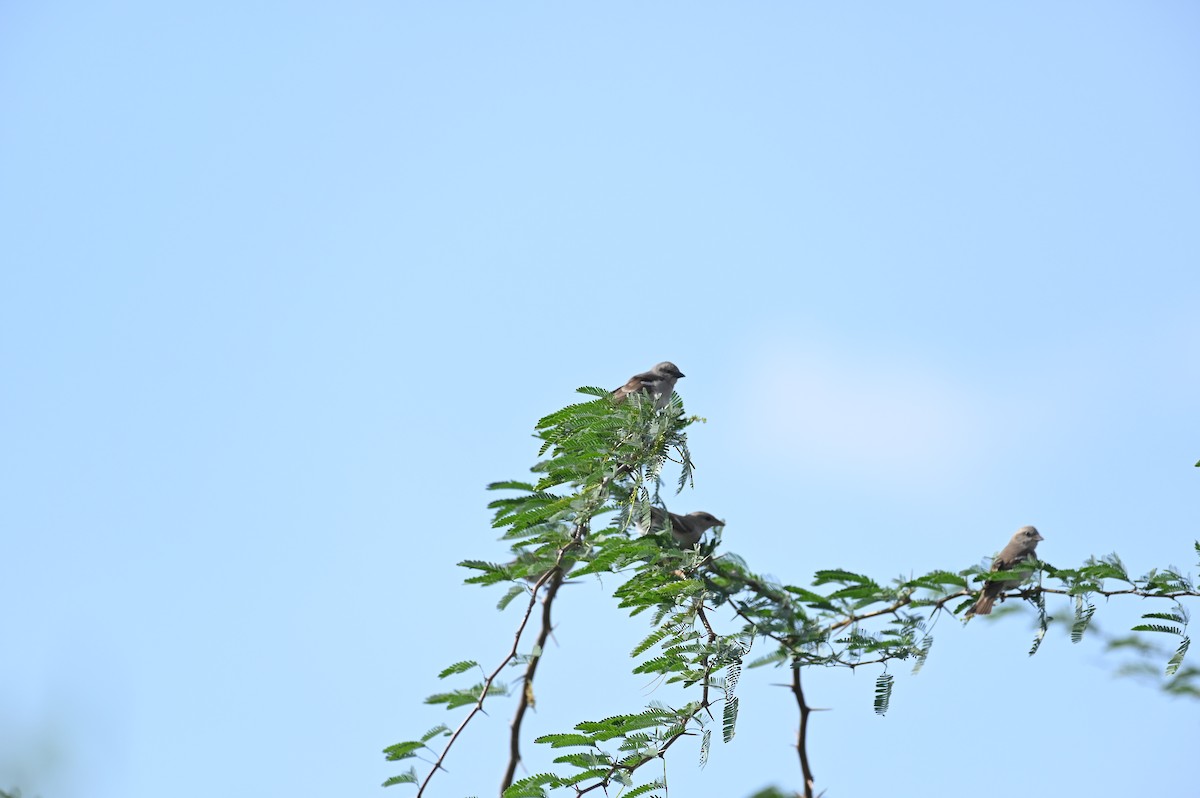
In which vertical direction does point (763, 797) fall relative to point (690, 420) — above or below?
below

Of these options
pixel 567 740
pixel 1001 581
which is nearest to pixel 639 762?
Answer: pixel 567 740

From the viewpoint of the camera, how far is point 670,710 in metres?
A: 5.68

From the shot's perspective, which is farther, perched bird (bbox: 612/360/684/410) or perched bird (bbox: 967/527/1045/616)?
perched bird (bbox: 612/360/684/410)

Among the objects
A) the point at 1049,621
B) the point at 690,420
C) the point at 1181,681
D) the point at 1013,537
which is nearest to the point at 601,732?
the point at 690,420

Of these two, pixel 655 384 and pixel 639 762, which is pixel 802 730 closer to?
pixel 639 762

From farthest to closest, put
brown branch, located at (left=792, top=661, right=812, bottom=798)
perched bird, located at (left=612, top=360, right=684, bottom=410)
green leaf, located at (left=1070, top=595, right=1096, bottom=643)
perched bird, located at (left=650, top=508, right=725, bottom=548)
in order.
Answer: perched bird, located at (left=612, top=360, right=684, bottom=410)
perched bird, located at (left=650, top=508, right=725, bottom=548)
green leaf, located at (left=1070, top=595, right=1096, bottom=643)
brown branch, located at (left=792, top=661, right=812, bottom=798)

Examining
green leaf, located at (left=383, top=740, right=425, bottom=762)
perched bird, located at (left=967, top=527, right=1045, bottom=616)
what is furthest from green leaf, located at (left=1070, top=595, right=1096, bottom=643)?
green leaf, located at (left=383, top=740, right=425, bottom=762)

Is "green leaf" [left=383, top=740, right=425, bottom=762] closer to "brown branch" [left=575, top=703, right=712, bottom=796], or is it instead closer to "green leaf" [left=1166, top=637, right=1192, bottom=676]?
"brown branch" [left=575, top=703, right=712, bottom=796]

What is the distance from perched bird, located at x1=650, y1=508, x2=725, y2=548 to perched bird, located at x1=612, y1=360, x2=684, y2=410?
74 centimetres

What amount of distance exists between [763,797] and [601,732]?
369 centimetres

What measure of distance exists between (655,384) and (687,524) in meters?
1.09

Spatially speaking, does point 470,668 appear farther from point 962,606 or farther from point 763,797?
point 763,797

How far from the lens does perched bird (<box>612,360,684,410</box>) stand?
732 cm

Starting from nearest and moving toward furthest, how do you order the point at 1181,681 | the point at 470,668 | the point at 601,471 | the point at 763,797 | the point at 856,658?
the point at 763,797 < the point at 1181,681 < the point at 856,658 < the point at 470,668 < the point at 601,471
